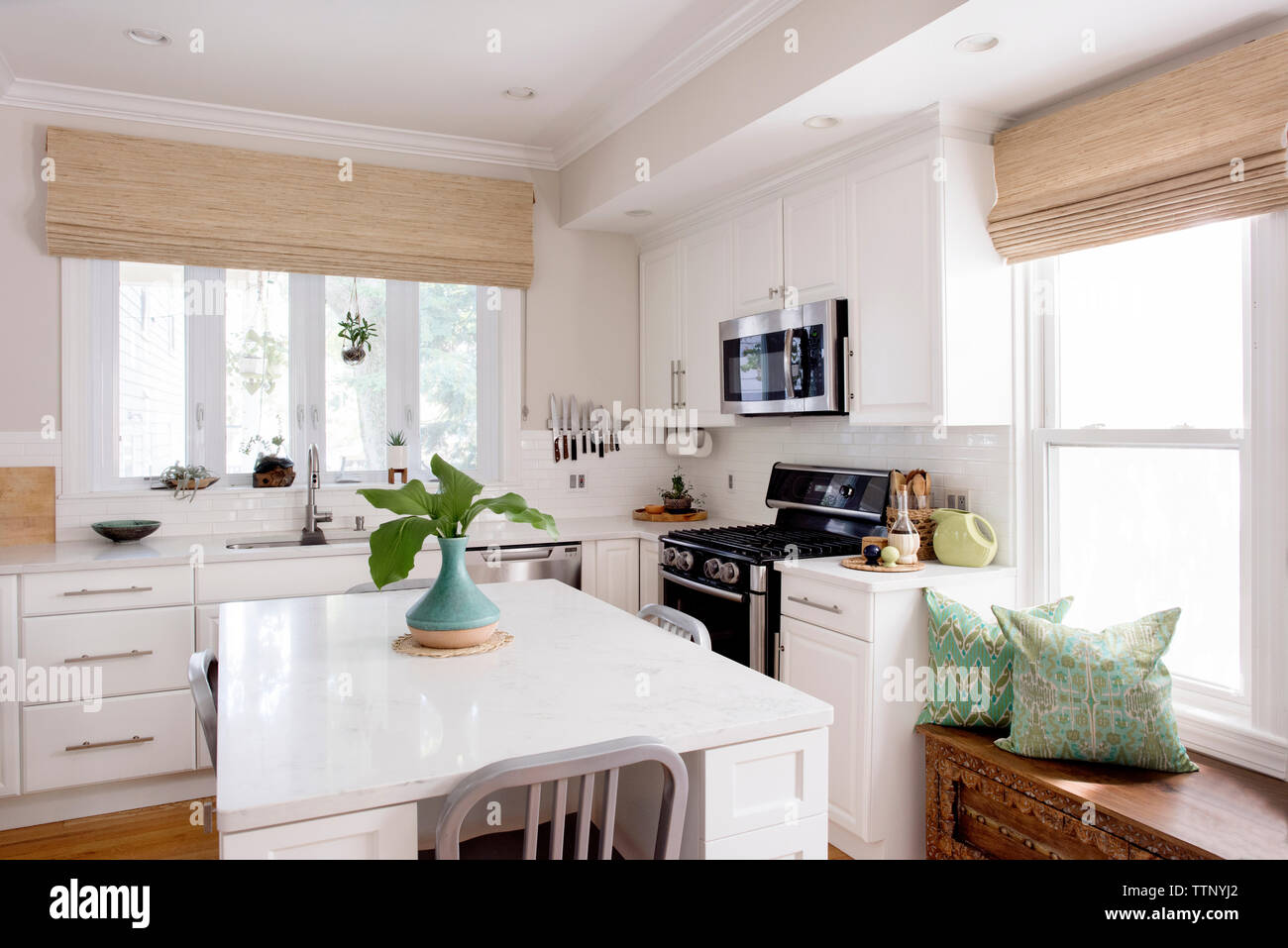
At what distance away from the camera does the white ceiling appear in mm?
2980

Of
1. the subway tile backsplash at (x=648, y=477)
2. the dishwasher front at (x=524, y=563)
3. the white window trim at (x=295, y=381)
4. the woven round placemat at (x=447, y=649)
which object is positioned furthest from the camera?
the dishwasher front at (x=524, y=563)

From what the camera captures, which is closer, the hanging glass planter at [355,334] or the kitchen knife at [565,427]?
the hanging glass planter at [355,334]

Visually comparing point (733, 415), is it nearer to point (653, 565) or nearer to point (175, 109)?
point (653, 565)

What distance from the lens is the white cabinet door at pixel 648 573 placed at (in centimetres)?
416

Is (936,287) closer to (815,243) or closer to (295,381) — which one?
(815,243)

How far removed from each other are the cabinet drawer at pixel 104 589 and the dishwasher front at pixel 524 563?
1.16 m

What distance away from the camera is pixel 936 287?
2.84m

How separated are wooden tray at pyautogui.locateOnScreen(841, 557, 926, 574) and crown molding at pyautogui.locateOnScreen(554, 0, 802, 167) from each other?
1832 millimetres

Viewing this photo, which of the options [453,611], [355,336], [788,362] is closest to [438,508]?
[453,611]

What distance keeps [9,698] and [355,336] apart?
209 centimetres

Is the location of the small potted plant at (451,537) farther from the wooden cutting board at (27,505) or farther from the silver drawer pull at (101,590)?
the wooden cutting board at (27,505)

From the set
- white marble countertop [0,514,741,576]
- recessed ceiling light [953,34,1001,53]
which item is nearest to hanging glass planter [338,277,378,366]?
white marble countertop [0,514,741,576]

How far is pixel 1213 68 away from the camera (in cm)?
228

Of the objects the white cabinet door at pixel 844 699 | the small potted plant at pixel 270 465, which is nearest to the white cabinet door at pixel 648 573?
the white cabinet door at pixel 844 699
